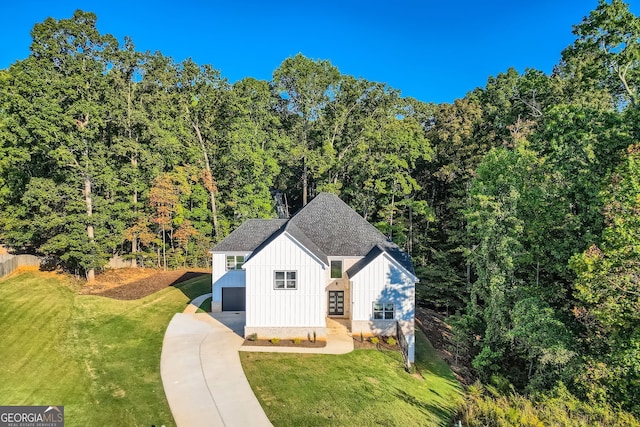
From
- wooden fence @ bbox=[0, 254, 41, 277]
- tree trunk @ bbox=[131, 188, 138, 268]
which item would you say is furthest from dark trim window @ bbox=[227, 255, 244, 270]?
wooden fence @ bbox=[0, 254, 41, 277]

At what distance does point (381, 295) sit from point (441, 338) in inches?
310

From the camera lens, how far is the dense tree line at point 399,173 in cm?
1612

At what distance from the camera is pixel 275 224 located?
90.2 feet

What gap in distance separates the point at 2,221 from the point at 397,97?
1608 inches

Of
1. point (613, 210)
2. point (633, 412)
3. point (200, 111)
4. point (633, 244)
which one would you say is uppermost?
point (200, 111)

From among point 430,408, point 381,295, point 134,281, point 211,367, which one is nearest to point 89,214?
point 134,281

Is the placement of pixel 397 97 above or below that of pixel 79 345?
above

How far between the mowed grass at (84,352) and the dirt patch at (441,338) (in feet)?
50.2

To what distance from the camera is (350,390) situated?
52.2 feet

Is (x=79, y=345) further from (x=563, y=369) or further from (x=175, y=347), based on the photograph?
(x=563, y=369)

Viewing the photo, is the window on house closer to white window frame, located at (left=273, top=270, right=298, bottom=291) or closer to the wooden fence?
white window frame, located at (left=273, top=270, right=298, bottom=291)

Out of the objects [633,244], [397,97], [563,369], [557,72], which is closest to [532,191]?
[633,244]

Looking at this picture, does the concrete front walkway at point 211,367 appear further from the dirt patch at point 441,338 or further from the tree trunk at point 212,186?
the tree trunk at point 212,186

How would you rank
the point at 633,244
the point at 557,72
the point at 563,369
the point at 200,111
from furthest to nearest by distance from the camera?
the point at 200,111, the point at 557,72, the point at 563,369, the point at 633,244
